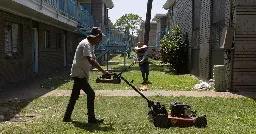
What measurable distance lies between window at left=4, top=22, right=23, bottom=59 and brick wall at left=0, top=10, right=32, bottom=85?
181 mm

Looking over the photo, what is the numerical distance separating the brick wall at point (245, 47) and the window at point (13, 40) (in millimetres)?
8609

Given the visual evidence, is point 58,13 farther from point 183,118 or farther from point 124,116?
point 183,118

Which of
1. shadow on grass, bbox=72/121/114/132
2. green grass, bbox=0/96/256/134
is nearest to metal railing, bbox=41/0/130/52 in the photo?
green grass, bbox=0/96/256/134

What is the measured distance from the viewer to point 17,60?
15531 millimetres

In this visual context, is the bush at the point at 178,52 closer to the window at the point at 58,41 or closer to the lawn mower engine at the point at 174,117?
the window at the point at 58,41

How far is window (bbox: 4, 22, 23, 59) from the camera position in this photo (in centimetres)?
1483

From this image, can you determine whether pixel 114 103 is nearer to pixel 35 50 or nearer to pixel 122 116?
pixel 122 116

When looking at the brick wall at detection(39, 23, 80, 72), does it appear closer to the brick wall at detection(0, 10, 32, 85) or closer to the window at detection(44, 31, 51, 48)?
the window at detection(44, 31, 51, 48)

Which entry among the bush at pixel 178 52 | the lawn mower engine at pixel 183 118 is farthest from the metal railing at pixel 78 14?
the lawn mower engine at pixel 183 118

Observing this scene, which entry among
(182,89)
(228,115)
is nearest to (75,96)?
(228,115)

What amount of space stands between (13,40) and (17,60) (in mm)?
874

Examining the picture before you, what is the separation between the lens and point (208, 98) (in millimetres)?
10836

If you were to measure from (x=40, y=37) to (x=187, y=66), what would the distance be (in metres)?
8.29

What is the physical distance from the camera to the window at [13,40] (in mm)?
14829
